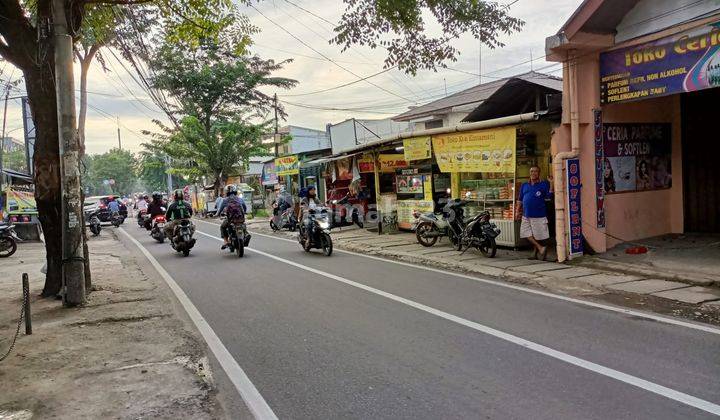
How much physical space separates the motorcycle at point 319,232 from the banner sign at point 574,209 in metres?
5.42

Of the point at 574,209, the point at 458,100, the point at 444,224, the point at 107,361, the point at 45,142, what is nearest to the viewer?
the point at 107,361

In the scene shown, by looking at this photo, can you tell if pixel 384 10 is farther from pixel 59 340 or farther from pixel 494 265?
pixel 59 340

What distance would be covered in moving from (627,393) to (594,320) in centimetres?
218

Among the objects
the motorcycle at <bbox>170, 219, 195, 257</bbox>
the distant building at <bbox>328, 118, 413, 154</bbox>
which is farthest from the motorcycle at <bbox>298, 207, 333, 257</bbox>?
the distant building at <bbox>328, 118, 413, 154</bbox>

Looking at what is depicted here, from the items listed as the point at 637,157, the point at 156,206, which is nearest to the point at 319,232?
the point at 637,157

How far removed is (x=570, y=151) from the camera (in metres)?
9.87

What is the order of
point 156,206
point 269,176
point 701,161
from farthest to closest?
point 269,176 → point 156,206 → point 701,161

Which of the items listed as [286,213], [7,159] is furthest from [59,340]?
[7,159]

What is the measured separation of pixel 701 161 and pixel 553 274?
482 centimetres

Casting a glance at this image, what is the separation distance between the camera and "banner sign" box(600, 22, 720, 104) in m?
7.83

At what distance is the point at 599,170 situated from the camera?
9906 millimetres

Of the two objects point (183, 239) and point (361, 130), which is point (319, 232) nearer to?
point (183, 239)

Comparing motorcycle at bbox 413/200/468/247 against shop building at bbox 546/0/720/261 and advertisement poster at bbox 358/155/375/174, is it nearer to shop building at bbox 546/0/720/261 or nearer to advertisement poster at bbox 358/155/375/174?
shop building at bbox 546/0/720/261

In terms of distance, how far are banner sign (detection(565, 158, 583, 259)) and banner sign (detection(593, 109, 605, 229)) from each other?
322 millimetres
